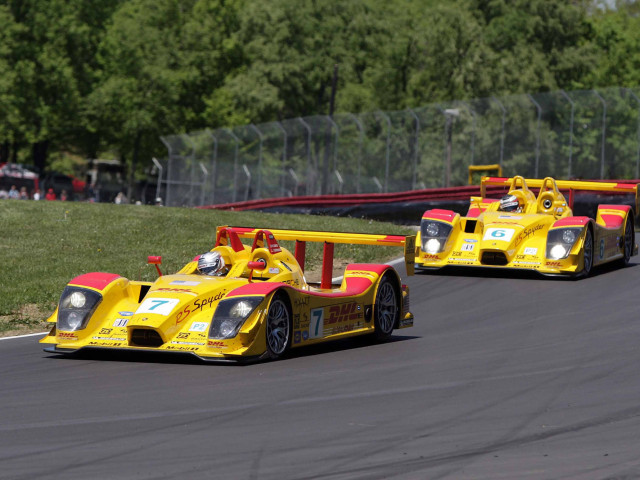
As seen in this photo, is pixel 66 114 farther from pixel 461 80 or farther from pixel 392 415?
pixel 392 415

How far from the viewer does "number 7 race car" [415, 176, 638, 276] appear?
1788 centimetres

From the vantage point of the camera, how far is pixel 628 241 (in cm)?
2033

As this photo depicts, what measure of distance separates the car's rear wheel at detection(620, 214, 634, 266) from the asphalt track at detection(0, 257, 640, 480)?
7.41 m

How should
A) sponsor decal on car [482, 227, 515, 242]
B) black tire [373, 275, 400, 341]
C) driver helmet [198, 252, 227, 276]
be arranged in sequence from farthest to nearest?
1. sponsor decal on car [482, 227, 515, 242]
2. black tire [373, 275, 400, 341]
3. driver helmet [198, 252, 227, 276]

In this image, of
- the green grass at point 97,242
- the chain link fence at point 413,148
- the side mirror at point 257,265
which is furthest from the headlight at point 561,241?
the chain link fence at point 413,148

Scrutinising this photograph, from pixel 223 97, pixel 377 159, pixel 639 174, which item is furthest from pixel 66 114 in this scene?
pixel 639 174

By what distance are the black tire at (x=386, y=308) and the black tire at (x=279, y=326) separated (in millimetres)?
1705

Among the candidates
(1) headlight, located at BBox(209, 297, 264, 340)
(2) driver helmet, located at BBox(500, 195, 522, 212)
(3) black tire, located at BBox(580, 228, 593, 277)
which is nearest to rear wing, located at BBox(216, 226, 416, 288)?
(1) headlight, located at BBox(209, 297, 264, 340)

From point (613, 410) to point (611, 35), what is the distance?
186 ft

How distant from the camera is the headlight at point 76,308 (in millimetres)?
10547

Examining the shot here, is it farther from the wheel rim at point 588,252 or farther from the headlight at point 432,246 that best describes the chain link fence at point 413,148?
the headlight at point 432,246

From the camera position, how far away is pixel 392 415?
805 centimetres

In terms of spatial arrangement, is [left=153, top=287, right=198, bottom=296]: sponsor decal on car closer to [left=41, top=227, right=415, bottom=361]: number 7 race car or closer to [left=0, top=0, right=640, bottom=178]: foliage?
[left=41, top=227, right=415, bottom=361]: number 7 race car

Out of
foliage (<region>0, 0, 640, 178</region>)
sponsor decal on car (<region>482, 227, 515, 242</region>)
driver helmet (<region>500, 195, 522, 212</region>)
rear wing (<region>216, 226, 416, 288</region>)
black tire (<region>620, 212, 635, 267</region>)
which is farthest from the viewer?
foliage (<region>0, 0, 640, 178</region>)
